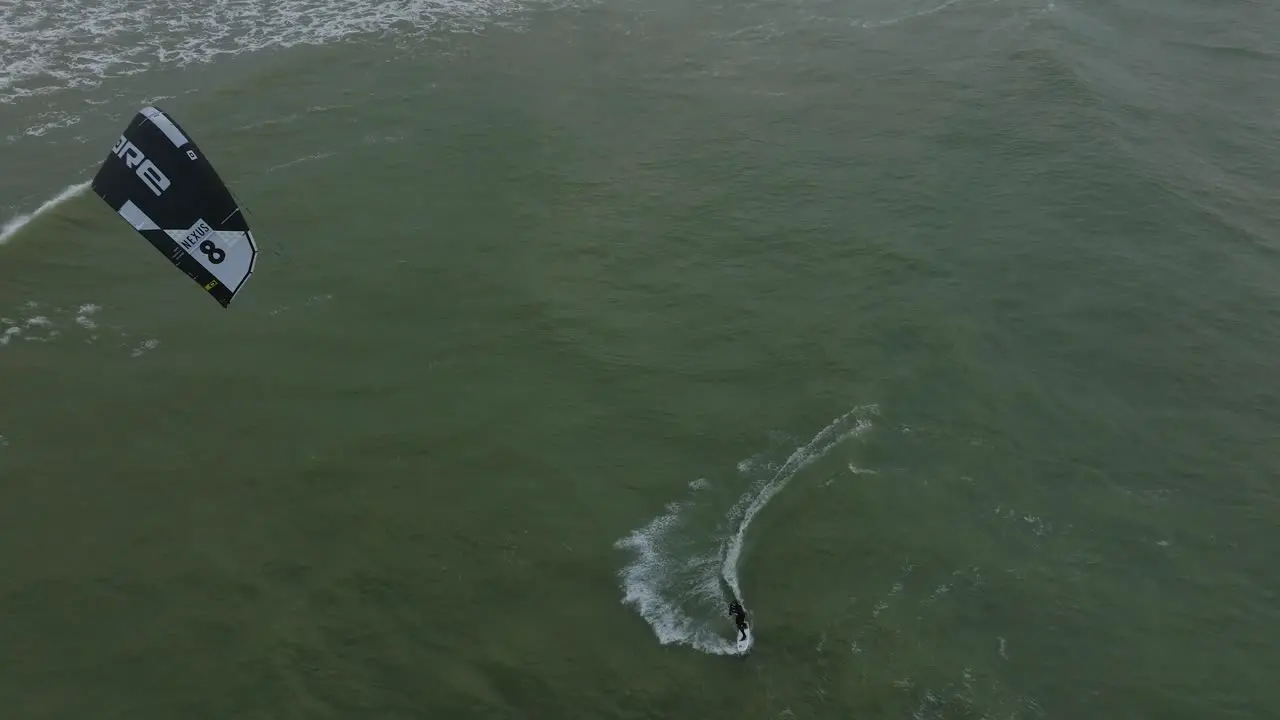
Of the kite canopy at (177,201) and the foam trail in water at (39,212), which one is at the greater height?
the kite canopy at (177,201)

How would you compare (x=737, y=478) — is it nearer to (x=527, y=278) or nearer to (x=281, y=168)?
(x=527, y=278)

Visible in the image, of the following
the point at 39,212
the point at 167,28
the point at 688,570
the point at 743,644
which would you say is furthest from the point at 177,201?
the point at 167,28

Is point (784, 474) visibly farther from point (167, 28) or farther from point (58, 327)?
point (167, 28)

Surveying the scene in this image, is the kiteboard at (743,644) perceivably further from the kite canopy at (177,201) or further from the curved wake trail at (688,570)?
the kite canopy at (177,201)

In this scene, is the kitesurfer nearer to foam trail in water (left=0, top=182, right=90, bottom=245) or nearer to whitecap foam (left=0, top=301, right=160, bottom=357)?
whitecap foam (left=0, top=301, right=160, bottom=357)

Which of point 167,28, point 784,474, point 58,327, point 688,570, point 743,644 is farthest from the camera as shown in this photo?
point 167,28

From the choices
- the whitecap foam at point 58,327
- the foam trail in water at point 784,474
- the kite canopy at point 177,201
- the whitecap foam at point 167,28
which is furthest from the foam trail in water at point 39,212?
the foam trail in water at point 784,474
